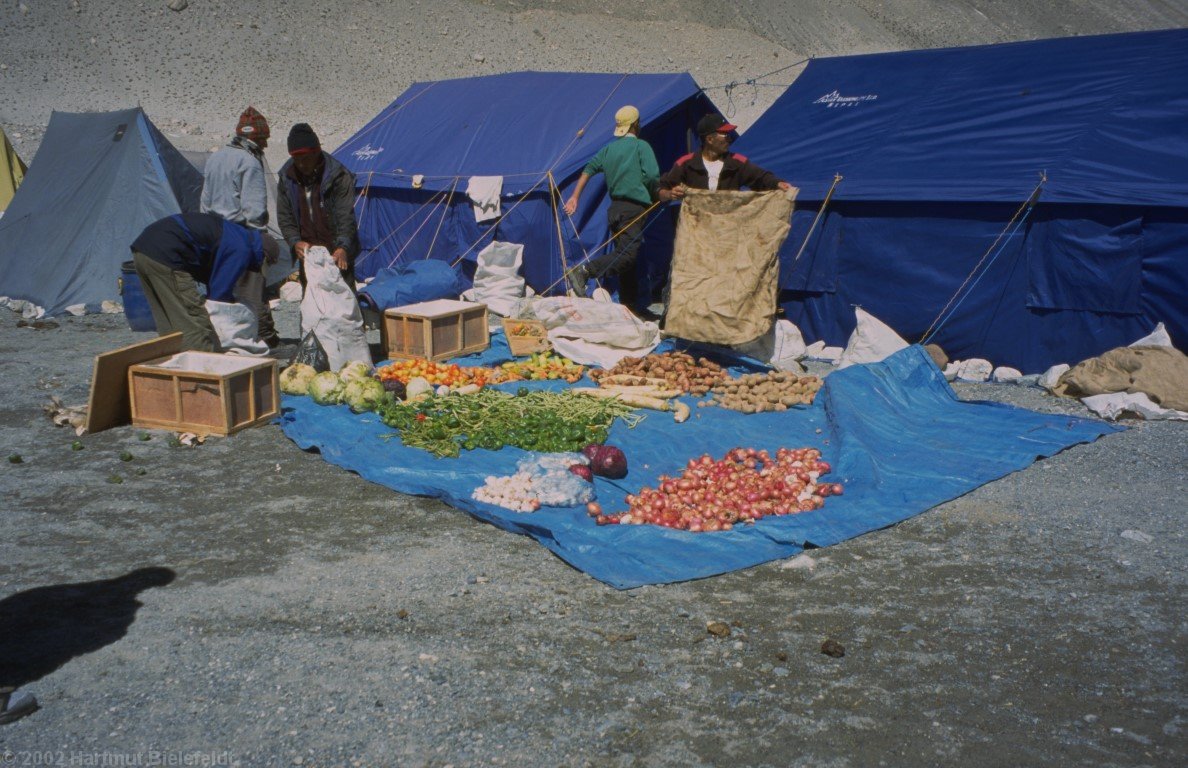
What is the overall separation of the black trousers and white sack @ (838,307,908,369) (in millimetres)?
2257

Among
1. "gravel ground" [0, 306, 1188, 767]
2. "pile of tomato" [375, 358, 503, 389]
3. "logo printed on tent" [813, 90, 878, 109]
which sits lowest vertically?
"gravel ground" [0, 306, 1188, 767]

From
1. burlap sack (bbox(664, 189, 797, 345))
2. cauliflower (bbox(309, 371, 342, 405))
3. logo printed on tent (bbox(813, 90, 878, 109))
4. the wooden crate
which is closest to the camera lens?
the wooden crate

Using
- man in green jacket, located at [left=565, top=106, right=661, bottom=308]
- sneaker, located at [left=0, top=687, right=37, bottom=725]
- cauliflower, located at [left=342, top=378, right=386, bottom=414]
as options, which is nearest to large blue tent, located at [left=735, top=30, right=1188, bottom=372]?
man in green jacket, located at [left=565, top=106, right=661, bottom=308]

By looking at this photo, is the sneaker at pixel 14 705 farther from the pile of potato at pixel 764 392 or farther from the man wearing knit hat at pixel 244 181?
the man wearing knit hat at pixel 244 181

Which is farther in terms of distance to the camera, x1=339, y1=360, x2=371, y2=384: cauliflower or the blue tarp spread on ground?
x1=339, y1=360, x2=371, y2=384: cauliflower

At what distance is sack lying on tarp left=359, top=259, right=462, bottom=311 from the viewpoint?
29.9ft

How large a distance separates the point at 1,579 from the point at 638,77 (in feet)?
29.3

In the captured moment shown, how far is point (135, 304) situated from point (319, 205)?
2995 millimetres

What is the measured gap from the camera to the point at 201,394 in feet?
21.4

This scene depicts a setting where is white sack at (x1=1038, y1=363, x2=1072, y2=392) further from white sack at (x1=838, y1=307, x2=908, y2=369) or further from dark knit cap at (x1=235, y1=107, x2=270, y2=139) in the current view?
dark knit cap at (x1=235, y1=107, x2=270, y2=139)

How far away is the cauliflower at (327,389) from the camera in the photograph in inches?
278

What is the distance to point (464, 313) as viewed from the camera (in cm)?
878

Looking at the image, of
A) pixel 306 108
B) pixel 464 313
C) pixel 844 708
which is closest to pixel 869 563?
pixel 844 708

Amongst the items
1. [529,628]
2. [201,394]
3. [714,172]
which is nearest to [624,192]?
[714,172]
